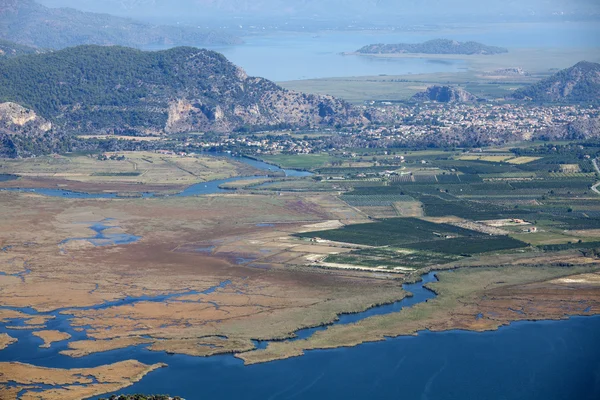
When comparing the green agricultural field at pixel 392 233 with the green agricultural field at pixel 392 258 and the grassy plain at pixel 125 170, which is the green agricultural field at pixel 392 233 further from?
the grassy plain at pixel 125 170

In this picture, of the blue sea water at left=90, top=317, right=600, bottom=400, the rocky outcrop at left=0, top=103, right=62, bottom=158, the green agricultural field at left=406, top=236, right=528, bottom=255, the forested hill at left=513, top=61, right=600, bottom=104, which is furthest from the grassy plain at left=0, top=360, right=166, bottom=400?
the forested hill at left=513, top=61, right=600, bottom=104

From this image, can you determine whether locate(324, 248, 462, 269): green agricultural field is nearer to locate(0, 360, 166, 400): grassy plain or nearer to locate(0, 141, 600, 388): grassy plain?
locate(0, 141, 600, 388): grassy plain

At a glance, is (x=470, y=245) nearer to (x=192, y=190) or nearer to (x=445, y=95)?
(x=192, y=190)

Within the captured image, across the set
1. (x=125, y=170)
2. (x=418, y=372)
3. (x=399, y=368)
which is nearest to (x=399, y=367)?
(x=399, y=368)

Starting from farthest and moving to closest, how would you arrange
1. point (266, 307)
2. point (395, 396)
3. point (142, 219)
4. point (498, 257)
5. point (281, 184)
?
point (281, 184)
point (142, 219)
point (498, 257)
point (266, 307)
point (395, 396)

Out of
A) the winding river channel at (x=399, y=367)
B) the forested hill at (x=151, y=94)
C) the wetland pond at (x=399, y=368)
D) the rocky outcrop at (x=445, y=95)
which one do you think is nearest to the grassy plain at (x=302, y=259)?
the winding river channel at (x=399, y=367)

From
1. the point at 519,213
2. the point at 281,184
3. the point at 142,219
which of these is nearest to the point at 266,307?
the point at 142,219

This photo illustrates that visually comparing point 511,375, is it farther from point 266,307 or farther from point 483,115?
point 483,115
